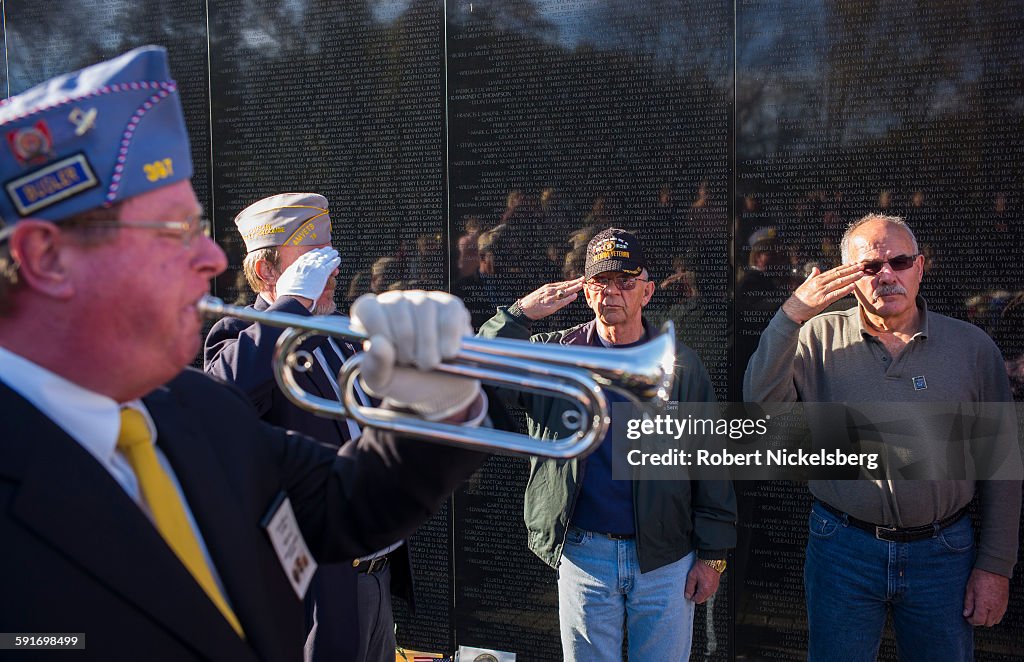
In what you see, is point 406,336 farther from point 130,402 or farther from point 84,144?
point 84,144

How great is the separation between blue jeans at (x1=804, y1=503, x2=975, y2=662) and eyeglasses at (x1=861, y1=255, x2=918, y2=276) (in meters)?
1.10

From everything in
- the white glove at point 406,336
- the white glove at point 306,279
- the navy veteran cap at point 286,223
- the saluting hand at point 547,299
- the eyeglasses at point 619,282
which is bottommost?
the saluting hand at point 547,299

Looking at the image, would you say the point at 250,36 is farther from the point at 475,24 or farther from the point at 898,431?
the point at 898,431

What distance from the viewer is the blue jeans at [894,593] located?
338 cm

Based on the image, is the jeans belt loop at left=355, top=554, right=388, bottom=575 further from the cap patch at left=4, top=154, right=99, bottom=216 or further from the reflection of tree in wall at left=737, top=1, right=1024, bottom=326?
the reflection of tree in wall at left=737, top=1, right=1024, bottom=326

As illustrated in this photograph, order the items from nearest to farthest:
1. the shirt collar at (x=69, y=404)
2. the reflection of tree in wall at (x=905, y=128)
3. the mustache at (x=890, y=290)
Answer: the shirt collar at (x=69, y=404)
the mustache at (x=890, y=290)
the reflection of tree in wall at (x=905, y=128)

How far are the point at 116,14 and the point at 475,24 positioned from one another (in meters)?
2.73

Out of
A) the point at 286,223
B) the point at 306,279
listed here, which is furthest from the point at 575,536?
the point at 286,223

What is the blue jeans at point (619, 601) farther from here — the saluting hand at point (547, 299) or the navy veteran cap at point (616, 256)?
the navy veteran cap at point (616, 256)

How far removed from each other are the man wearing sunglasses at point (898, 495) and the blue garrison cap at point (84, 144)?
2.68 meters

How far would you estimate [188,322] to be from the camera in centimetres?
158

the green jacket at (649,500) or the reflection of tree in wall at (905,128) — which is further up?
→ the reflection of tree in wall at (905,128)

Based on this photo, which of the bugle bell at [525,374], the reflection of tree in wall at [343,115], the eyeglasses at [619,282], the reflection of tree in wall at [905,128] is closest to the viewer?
the bugle bell at [525,374]

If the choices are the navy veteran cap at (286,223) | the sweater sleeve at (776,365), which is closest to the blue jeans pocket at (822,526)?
the sweater sleeve at (776,365)
